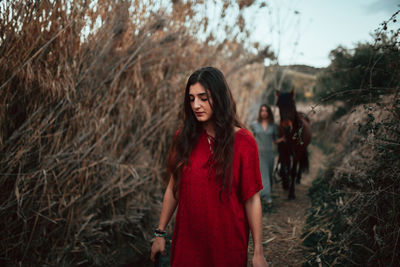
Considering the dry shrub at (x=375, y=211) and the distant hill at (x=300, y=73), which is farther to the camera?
the distant hill at (x=300, y=73)

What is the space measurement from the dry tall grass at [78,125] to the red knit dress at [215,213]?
1678 mm

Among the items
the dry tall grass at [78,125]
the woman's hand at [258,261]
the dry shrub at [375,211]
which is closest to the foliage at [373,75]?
the dry shrub at [375,211]

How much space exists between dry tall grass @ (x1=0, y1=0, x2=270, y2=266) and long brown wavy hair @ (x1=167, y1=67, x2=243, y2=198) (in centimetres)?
156

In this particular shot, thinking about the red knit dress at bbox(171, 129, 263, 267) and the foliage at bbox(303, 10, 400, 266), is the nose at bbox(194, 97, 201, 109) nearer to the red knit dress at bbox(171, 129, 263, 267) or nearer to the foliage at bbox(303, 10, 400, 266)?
the red knit dress at bbox(171, 129, 263, 267)

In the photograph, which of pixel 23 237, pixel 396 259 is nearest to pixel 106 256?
pixel 23 237

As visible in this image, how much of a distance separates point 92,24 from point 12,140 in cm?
140

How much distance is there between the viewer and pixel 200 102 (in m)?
1.44

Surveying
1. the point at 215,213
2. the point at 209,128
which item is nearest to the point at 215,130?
the point at 209,128

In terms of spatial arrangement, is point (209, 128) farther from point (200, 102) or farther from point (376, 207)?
point (376, 207)

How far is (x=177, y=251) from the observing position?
4.91 ft

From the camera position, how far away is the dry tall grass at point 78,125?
97.9 inches

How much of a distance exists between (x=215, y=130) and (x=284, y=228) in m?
2.89

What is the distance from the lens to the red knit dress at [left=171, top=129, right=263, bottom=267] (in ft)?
4.65

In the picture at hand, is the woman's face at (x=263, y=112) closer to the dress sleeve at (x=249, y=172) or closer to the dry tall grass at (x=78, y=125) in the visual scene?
the dry tall grass at (x=78, y=125)
